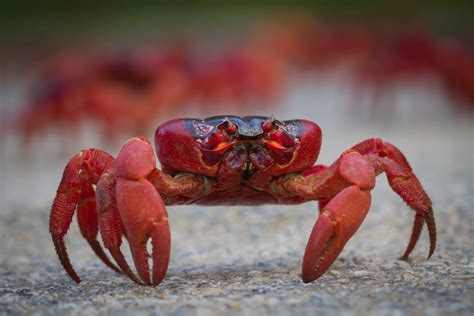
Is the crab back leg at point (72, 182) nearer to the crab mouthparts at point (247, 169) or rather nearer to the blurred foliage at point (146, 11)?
the crab mouthparts at point (247, 169)

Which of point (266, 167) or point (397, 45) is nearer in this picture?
point (266, 167)

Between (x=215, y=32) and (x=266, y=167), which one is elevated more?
(x=215, y=32)

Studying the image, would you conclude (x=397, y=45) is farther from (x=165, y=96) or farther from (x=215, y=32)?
(x=215, y=32)

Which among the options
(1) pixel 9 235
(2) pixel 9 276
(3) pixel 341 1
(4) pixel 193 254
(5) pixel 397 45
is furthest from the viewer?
(3) pixel 341 1

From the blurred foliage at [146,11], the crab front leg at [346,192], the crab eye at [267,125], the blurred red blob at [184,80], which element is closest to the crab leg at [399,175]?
the crab front leg at [346,192]

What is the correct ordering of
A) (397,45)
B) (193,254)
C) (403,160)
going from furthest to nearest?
(397,45) < (193,254) < (403,160)

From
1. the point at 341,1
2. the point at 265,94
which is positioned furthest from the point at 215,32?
the point at 265,94

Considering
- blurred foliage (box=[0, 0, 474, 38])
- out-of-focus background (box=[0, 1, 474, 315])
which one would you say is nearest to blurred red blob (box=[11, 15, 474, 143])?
out-of-focus background (box=[0, 1, 474, 315])

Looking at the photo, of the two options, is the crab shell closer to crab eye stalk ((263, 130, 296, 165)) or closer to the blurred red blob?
crab eye stalk ((263, 130, 296, 165))

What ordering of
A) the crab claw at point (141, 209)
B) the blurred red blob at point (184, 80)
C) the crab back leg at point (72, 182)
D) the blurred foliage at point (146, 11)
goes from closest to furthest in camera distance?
the crab claw at point (141, 209) < the crab back leg at point (72, 182) < the blurred red blob at point (184, 80) < the blurred foliage at point (146, 11)
